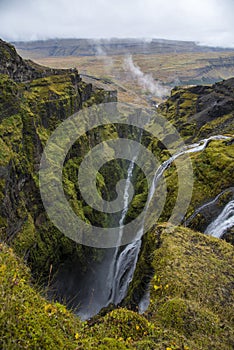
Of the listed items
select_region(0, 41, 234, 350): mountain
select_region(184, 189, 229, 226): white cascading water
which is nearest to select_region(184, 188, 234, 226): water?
select_region(184, 189, 229, 226): white cascading water

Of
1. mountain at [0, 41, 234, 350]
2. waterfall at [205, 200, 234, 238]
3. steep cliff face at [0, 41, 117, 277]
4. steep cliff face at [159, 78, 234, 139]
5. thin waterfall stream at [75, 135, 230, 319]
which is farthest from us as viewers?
steep cliff face at [159, 78, 234, 139]

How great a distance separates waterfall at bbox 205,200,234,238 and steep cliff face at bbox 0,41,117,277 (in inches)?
758

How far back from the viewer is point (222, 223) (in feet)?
92.6

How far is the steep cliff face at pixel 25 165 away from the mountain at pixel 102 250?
17cm

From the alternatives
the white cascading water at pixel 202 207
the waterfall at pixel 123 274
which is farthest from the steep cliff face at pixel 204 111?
the waterfall at pixel 123 274

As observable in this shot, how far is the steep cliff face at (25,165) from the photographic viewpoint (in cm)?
3416

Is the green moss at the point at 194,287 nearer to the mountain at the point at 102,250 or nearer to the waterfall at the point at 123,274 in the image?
the mountain at the point at 102,250

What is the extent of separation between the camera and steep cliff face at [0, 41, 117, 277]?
34156 mm

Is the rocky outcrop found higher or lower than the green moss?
higher

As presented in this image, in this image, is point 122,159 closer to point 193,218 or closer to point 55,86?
point 55,86

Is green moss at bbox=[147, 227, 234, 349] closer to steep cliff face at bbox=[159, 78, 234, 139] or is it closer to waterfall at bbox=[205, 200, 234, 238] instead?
waterfall at bbox=[205, 200, 234, 238]

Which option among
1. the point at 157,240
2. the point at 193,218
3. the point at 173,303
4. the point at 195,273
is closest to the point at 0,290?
the point at 173,303

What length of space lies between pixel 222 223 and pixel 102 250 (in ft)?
86.3

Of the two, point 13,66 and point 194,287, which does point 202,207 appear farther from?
point 13,66
